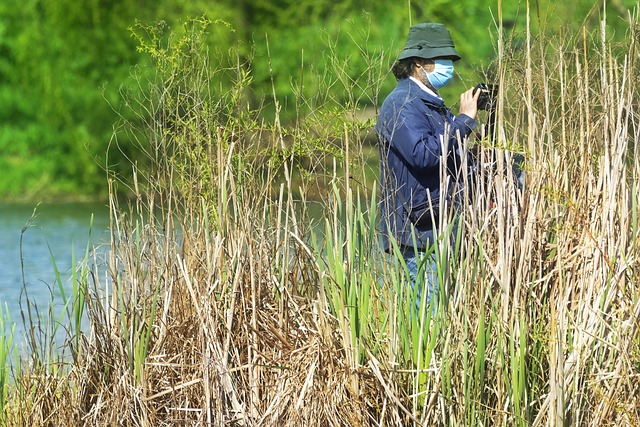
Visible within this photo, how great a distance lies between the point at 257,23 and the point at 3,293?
7382 millimetres

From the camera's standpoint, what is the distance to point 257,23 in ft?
48.5

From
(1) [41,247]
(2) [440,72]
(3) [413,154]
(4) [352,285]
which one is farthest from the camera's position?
(1) [41,247]

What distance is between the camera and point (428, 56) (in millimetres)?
3828

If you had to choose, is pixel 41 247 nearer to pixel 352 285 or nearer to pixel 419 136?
pixel 419 136

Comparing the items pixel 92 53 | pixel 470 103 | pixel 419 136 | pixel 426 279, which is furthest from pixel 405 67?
pixel 92 53

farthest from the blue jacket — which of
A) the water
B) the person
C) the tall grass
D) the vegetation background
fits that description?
the vegetation background

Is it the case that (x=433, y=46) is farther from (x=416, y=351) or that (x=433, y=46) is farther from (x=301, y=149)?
(x=416, y=351)

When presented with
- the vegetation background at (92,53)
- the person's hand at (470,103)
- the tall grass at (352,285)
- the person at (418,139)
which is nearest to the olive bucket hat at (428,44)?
the person at (418,139)

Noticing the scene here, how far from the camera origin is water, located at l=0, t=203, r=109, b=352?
7.64 metres

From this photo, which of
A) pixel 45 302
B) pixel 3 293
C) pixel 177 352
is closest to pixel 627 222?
pixel 177 352

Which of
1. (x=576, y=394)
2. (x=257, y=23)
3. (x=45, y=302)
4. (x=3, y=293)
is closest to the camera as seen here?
(x=576, y=394)

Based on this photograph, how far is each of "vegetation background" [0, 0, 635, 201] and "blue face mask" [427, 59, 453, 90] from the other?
9.34m

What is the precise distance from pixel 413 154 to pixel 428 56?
39 cm

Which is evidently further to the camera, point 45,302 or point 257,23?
point 257,23
